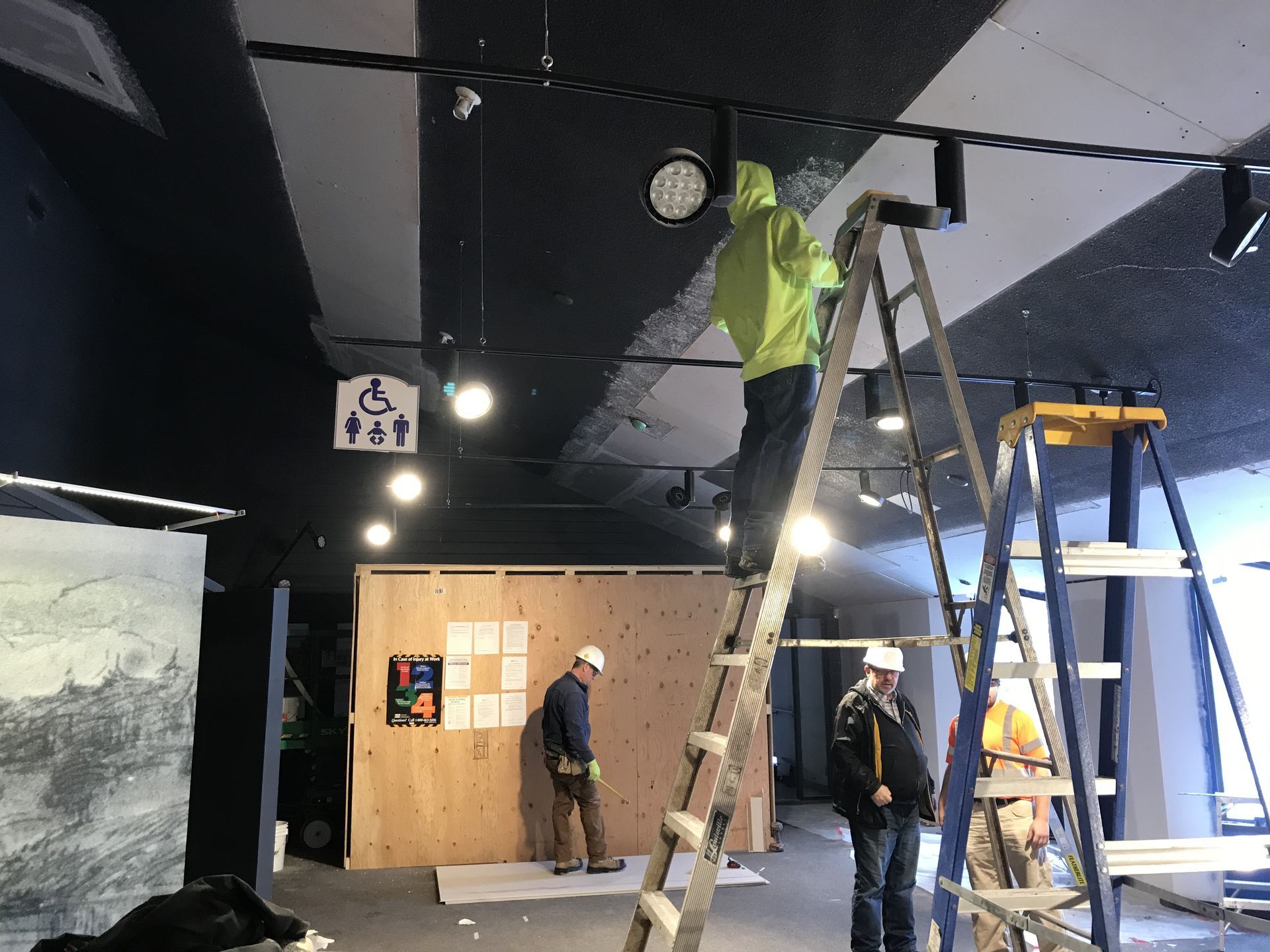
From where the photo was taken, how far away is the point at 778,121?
11.7 feet

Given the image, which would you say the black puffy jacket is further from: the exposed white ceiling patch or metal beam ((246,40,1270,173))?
the exposed white ceiling patch

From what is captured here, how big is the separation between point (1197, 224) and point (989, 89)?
1.04m

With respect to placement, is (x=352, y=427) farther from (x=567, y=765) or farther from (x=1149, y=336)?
(x=1149, y=336)

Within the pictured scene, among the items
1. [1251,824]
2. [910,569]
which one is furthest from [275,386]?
[1251,824]

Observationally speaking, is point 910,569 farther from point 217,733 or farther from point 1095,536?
point 217,733

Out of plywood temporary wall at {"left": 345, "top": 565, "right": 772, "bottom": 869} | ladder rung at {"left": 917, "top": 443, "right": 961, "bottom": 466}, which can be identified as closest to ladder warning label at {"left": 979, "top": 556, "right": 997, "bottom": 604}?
ladder rung at {"left": 917, "top": 443, "right": 961, "bottom": 466}

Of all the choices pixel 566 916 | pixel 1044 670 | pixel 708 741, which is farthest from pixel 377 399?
pixel 1044 670

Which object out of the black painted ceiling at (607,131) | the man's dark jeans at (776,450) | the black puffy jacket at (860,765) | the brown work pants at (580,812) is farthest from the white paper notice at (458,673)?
the man's dark jeans at (776,450)

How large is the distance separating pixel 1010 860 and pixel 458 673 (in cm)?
457

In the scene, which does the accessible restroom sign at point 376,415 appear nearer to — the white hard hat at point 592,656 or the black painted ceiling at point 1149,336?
the white hard hat at point 592,656

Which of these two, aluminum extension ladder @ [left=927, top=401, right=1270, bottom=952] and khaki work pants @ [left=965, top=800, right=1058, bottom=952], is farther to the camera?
khaki work pants @ [left=965, top=800, right=1058, bottom=952]

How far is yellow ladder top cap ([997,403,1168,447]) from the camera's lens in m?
2.12

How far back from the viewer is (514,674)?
7.29 meters

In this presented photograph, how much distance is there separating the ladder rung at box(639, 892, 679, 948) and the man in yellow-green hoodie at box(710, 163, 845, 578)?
0.96m
